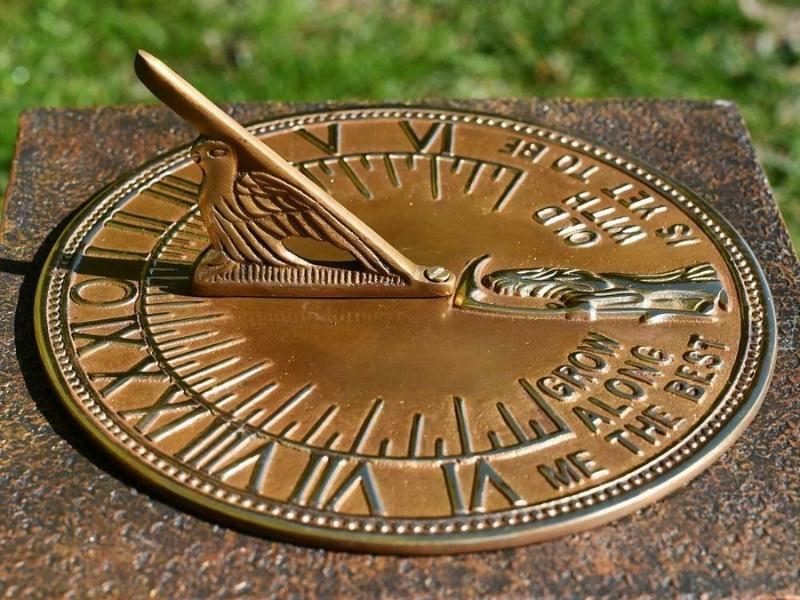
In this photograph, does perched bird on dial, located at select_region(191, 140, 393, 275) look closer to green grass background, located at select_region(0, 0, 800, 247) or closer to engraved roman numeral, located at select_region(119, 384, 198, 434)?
engraved roman numeral, located at select_region(119, 384, 198, 434)

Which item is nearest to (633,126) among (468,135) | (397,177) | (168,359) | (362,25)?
(468,135)

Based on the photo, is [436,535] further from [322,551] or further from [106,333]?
[106,333]

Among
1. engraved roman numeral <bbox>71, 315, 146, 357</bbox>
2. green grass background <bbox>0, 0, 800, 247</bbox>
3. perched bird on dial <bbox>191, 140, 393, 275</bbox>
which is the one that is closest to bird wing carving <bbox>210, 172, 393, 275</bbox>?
perched bird on dial <bbox>191, 140, 393, 275</bbox>

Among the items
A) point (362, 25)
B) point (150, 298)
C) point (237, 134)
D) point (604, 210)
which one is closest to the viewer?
point (237, 134)

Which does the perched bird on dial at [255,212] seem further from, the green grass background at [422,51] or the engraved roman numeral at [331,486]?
the green grass background at [422,51]

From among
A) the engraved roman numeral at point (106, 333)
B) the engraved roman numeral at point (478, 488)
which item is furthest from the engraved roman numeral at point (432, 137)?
the engraved roman numeral at point (478, 488)

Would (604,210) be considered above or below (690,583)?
above

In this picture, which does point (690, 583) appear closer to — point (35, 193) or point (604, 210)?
point (604, 210)
